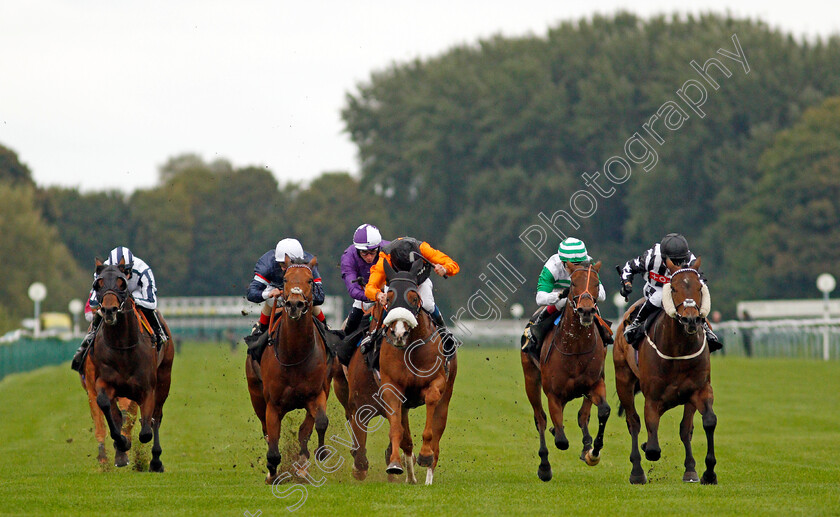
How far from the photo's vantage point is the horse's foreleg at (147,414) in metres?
11.9

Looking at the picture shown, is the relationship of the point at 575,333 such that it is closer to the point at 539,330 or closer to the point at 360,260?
the point at 539,330

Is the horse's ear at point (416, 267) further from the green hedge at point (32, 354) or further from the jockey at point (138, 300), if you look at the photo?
the green hedge at point (32, 354)

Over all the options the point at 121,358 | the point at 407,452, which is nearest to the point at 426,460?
the point at 407,452

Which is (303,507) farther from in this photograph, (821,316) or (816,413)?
(821,316)

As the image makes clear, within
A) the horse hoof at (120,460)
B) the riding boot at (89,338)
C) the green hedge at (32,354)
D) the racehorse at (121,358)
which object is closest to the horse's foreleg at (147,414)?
the racehorse at (121,358)

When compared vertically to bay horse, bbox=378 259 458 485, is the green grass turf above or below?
below

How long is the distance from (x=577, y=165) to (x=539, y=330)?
4685 cm

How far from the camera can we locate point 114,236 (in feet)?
259

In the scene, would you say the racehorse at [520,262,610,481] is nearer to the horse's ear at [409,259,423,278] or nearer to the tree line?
the horse's ear at [409,259,423,278]

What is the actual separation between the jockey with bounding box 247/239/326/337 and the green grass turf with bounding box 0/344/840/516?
4.09ft

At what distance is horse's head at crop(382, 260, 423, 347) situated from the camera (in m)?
10.2

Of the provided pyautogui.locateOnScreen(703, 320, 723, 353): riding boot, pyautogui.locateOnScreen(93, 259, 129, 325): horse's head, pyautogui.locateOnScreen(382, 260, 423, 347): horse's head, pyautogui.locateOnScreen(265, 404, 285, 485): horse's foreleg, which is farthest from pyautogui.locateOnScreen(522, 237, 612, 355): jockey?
pyautogui.locateOnScreen(93, 259, 129, 325): horse's head

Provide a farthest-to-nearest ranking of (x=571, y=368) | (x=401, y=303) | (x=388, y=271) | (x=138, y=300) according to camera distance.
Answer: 1. (x=138, y=300)
2. (x=571, y=368)
3. (x=388, y=271)
4. (x=401, y=303)

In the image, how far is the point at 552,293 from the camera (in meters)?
11.9
